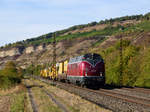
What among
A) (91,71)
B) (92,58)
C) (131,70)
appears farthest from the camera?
(131,70)

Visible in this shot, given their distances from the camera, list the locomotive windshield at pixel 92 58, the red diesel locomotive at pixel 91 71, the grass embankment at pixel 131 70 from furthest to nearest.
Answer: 1. the grass embankment at pixel 131 70
2. the locomotive windshield at pixel 92 58
3. the red diesel locomotive at pixel 91 71

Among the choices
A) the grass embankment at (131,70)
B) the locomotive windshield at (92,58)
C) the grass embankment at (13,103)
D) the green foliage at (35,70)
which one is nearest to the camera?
the grass embankment at (13,103)

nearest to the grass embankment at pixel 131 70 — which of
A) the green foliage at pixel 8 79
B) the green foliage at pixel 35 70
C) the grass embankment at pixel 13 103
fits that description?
the grass embankment at pixel 13 103

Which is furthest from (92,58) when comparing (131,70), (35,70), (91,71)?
(35,70)

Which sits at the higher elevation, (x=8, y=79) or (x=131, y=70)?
(x=131, y=70)

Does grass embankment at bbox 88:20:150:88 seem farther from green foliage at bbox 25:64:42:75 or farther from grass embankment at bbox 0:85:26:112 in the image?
green foliage at bbox 25:64:42:75

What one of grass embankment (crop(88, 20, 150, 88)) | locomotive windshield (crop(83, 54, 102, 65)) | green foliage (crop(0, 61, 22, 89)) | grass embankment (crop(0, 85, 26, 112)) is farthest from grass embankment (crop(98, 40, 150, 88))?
green foliage (crop(0, 61, 22, 89))

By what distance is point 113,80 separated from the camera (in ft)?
121

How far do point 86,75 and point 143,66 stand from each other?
723 cm

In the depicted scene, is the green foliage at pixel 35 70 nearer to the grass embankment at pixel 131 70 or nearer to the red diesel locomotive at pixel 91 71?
the grass embankment at pixel 131 70

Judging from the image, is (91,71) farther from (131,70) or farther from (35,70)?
(35,70)

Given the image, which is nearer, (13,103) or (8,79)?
(13,103)

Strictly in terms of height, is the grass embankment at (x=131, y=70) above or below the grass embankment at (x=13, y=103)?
above

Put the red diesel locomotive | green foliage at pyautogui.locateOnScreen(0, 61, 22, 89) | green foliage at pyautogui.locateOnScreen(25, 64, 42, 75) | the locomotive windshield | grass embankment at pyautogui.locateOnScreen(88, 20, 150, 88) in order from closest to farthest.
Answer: the red diesel locomotive, the locomotive windshield, grass embankment at pyautogui.locateOnScreen(88, 20, 150, 88), green foliage at pyautogui.locateOnScreen(0, 61, 22, 89), green foliage at pyautogui.locateOnScreen(25, 64, 42, 75)
